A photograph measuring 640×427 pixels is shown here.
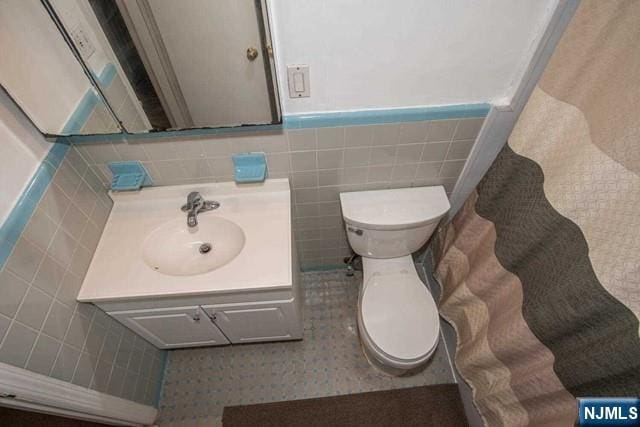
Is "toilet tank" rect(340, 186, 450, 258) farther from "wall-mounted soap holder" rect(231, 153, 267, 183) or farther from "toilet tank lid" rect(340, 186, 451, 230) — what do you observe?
"wall-mounted soap holder" rect(231, 153, 267, 183)

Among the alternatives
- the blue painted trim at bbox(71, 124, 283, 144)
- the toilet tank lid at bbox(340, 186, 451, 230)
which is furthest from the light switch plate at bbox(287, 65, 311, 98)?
the toilet tank lid at bbox(340, 186, 451, 230)

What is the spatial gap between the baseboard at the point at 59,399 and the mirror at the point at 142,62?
74 centimetres

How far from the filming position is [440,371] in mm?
1496

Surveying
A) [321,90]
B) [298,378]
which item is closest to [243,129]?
[321,90]

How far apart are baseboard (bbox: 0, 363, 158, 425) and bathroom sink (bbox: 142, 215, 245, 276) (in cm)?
43

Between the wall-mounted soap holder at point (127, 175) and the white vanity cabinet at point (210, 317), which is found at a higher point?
the wall-mounted soap holder at point (127, 175)

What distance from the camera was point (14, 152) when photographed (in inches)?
32.5

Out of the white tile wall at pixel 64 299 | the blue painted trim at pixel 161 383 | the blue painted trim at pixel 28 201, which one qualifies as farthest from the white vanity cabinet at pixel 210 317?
the blue painted trim at pixel 28 201

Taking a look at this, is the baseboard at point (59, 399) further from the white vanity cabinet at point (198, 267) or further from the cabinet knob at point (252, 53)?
the cabinet knob at point (252, 53)

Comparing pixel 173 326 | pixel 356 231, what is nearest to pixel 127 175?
pixel 173 326

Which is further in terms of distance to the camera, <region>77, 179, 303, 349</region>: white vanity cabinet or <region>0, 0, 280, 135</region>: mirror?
<region>77, 179, 303, 349</region>: white vanity cabinet

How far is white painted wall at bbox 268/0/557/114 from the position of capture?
79 centimetres

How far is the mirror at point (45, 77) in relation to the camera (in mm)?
772

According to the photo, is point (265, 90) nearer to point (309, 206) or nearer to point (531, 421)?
point (309, 206)
